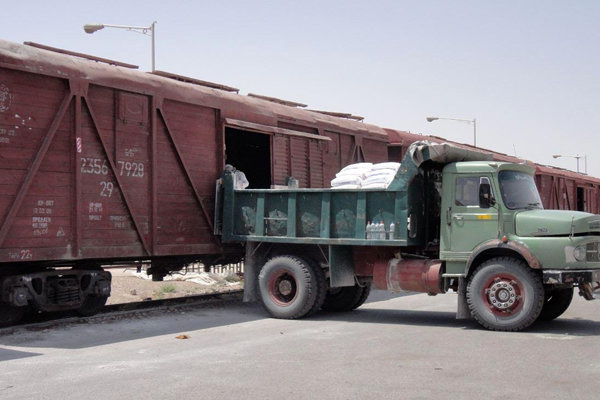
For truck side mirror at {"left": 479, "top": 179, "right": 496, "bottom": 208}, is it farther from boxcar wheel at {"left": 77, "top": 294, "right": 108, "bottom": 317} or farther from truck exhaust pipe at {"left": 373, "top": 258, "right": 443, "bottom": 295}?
boxcar wheel at {"left": 77, "top": 294, "right": 108, "bottom": 317}

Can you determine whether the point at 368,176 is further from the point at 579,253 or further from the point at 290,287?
the point at 579,253

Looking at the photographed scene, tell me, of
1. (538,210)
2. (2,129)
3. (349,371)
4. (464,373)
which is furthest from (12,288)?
(538,210)

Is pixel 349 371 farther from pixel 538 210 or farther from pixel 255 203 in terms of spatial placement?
pixel 255 203

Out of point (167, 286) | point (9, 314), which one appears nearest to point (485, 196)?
point (9, 314)

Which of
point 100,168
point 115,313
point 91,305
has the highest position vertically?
point 100,168

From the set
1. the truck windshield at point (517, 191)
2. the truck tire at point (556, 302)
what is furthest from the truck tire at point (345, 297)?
the truck windshield at point (517, 191)

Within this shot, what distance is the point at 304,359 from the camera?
8.05m

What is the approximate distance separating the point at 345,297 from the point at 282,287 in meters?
1.29

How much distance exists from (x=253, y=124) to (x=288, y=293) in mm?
3973

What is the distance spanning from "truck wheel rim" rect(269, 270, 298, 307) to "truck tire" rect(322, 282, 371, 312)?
0.90 meters

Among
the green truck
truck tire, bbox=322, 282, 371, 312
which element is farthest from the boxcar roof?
truck tire, bbox=322, 282, 371, 312

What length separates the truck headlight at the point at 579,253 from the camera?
391 inches

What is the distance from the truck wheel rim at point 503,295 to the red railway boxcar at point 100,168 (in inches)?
218

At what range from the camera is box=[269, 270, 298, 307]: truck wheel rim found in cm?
1216
